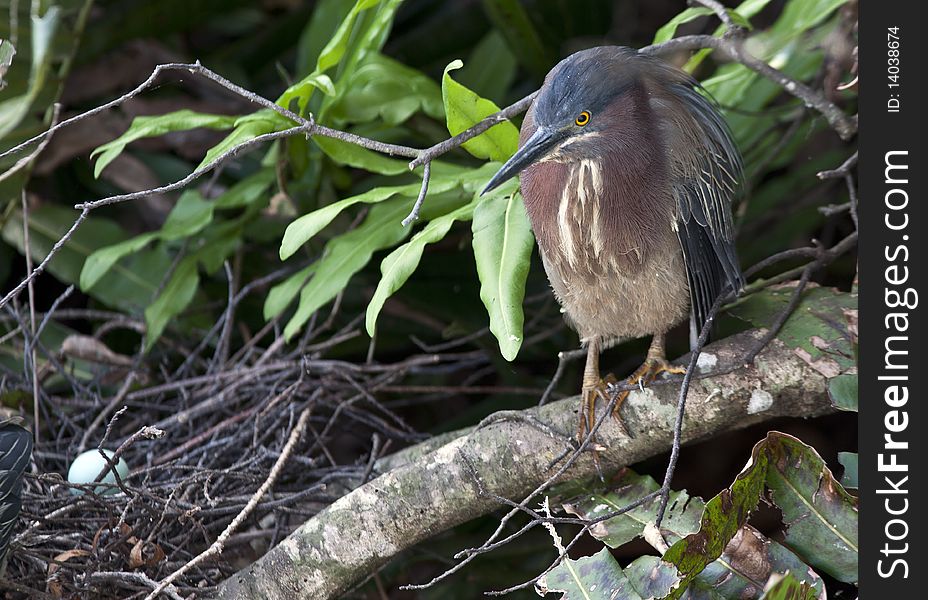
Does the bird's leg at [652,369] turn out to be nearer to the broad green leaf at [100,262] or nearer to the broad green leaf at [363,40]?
the broad green leaf at [363,40]

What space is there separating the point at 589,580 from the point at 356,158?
3.11 ft

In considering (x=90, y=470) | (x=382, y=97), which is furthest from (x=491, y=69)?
(x=90, y=470)

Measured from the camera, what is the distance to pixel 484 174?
1.79 meters

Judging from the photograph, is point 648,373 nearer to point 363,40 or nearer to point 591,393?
point 591,393

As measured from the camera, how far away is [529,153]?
1406 millimetres

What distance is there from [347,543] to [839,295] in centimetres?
104

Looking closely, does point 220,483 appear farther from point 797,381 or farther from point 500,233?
point 797,381

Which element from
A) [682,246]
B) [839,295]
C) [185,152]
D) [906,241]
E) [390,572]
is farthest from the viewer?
[185,152]

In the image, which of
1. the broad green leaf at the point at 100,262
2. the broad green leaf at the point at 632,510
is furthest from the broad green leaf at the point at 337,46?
the broad green leaf at the point at 632,510

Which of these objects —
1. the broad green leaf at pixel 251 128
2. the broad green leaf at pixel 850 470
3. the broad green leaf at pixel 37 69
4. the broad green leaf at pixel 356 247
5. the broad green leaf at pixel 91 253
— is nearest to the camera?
the broad green leaf at pixel 850 470

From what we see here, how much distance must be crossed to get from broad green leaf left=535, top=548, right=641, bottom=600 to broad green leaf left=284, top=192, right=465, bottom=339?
70 centimetres

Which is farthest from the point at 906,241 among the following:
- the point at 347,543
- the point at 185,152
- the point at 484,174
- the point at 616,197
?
the point at 185,152

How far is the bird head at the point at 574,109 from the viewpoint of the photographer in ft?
4.62

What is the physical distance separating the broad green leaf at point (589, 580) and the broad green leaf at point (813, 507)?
0.94 feet
